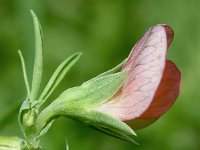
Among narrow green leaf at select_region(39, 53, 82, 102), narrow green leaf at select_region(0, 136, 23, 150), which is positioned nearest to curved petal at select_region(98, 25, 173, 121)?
narrow green leaf at select_region(39, 53, 82, 102)

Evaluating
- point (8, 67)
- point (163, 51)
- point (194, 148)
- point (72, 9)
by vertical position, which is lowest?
point (194, 148)

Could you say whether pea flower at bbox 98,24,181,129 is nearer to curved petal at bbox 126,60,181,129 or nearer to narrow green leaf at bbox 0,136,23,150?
curved petal at bbox 126,60,181,129

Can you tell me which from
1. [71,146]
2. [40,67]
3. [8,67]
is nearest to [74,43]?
[8,67]

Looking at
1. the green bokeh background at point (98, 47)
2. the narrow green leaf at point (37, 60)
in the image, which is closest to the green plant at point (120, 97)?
the narrow green leaf at point (37, 60)

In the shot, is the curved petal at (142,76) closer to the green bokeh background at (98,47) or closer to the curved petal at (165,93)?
the curved petal at (165,93)

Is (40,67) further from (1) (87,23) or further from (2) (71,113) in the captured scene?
(1) (87,23)

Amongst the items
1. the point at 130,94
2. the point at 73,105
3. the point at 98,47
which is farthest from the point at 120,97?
the point at 98,47

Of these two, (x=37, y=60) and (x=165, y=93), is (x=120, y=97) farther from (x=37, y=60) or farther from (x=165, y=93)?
(x=37, y=60)
